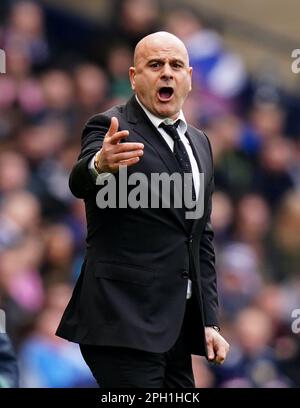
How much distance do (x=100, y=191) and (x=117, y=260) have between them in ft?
0.79

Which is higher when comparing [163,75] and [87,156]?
[163,75]

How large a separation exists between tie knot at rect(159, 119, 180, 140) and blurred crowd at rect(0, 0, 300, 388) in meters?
2.76

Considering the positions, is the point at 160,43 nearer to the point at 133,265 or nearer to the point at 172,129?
the point at 172,129

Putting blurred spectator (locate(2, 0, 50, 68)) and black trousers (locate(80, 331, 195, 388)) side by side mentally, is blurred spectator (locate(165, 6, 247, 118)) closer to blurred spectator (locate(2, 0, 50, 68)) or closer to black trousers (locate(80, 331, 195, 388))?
blurred spectator (locate(2, 0, 50, 68))

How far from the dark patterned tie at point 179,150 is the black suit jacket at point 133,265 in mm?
30

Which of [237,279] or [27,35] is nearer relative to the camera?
[237,279]

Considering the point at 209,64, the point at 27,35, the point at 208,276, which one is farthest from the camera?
the point at 209,64

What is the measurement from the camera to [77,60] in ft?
30.7

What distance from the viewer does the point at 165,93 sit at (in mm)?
4516

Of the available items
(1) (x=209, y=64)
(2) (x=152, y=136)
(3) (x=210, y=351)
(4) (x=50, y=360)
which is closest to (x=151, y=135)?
(2) (x=152, y=136)

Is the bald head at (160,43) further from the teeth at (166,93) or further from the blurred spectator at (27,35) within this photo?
the blurred spectator at (27,35)

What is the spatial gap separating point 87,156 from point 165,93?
40 centimetres

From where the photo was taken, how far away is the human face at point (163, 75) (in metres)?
4.47

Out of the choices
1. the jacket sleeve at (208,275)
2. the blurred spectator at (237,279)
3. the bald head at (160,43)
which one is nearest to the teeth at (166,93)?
the bald head at (160,43)
